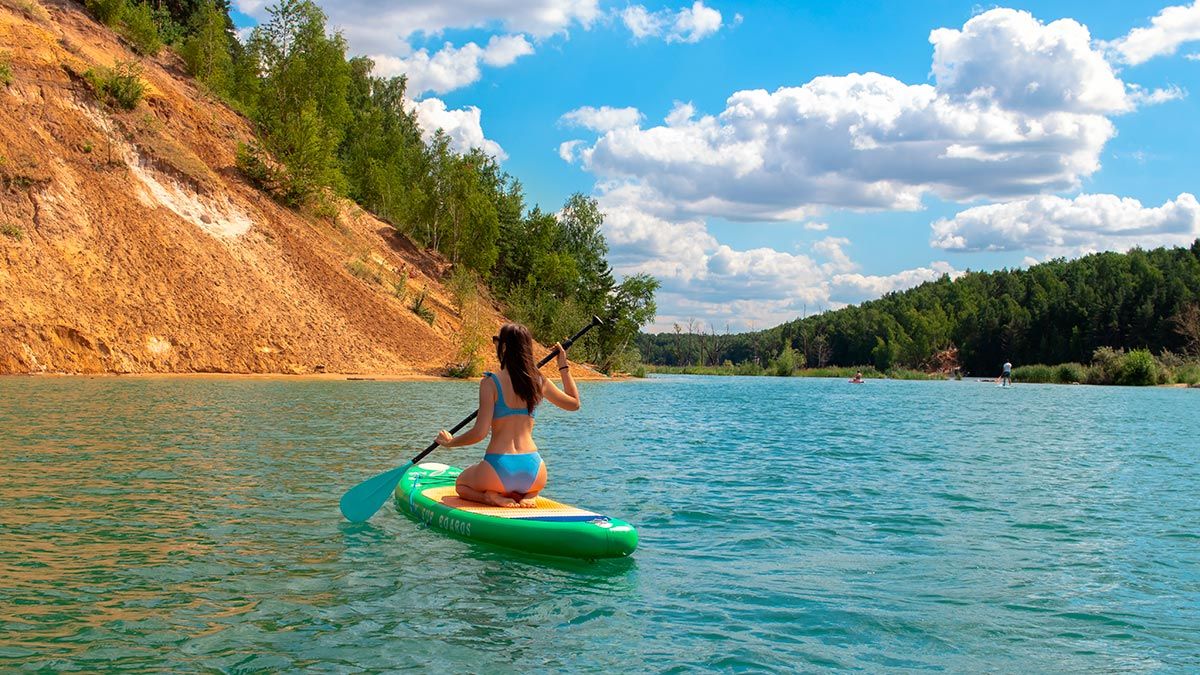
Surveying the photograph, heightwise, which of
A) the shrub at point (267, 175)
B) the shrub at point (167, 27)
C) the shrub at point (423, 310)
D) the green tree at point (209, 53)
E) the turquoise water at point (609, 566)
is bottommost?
the turquoise water at point (609, 566)

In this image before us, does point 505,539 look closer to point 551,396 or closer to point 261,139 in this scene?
point 551,396

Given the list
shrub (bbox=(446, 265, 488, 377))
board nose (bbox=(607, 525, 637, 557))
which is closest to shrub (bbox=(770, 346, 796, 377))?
shrub (bbox=(446, 265, 488, 377))

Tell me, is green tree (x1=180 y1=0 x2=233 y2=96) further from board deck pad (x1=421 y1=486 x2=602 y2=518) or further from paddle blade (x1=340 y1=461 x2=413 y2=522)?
board deck pad (x1=421 y1=486 x2=602 y2=518)

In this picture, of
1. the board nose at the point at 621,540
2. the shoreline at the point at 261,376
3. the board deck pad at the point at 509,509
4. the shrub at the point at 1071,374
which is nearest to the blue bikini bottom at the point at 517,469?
the board deck pad at the point at 509,509

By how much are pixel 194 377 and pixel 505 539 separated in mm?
30255

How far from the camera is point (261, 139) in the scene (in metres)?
53.9

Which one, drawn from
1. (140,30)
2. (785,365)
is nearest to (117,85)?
(140,30)

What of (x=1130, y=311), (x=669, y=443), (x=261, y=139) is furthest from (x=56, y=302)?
(x=1130, y=311)

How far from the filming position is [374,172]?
68438 millimetres

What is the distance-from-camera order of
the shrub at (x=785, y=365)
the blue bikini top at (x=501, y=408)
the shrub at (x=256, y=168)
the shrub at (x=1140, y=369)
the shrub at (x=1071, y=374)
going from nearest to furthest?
the blue bikini top at (x=501, y=408) → the shrub at (x=256, y=168) → the shrub at (x=1140, y=369) → the shrub at (x=1071, y=374) → the shrub at (x=785, y=365)

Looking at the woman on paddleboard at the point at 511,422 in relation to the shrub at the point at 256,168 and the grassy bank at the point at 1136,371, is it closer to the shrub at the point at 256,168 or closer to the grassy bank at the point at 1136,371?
the shrub at the point at 256,168

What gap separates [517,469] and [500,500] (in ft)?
1.27

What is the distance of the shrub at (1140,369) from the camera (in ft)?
239

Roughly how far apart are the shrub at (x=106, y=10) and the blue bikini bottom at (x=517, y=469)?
171 feet
